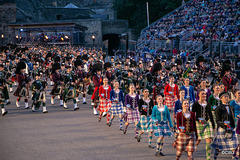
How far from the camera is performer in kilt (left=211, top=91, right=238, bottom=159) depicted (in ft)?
25.1

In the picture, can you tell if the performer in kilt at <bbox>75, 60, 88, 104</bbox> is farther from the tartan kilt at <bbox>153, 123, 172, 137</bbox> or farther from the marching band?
the tartan kilt at <bbox>153, 123, 172, 137</bbox>

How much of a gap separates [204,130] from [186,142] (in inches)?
29.5

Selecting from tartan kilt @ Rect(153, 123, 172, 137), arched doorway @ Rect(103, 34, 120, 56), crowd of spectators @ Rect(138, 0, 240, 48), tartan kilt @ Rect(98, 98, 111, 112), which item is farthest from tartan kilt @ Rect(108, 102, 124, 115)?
arched doorway @ Rect(103, 34, 120, 56)

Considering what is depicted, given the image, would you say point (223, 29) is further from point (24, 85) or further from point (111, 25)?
point (111, 25)

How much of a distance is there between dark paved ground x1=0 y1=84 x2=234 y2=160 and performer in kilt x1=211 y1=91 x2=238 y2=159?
0.71 metres

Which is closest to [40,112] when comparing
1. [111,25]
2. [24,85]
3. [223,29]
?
[24,85]

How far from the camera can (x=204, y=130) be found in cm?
798

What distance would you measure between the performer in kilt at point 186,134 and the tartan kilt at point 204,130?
36cm

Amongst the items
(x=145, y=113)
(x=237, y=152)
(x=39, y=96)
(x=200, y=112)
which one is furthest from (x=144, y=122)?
(x=39, y=96)

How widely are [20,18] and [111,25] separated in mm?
16922

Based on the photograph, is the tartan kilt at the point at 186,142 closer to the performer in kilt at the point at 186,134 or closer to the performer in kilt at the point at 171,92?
the performer in kilt at the point at 186,134

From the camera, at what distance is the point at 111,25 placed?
4912 cm

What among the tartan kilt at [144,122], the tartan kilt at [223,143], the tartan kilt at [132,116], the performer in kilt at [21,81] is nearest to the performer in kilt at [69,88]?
the performer in kilt at [21,81]

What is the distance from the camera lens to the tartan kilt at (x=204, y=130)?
25.9 feet
